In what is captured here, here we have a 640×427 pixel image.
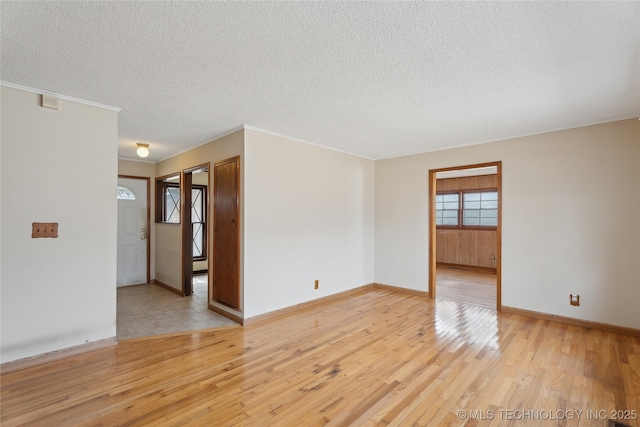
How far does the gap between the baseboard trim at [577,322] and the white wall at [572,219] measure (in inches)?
2.0

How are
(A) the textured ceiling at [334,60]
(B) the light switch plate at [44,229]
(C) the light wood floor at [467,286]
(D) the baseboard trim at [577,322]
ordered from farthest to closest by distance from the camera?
1. (C) the light wood floor at [467,286]
2. (D) the baseboard trim at [577,322]
3. (B) the light switch plate at [44,229]
4. (A) the textured ceiling at [334,60]

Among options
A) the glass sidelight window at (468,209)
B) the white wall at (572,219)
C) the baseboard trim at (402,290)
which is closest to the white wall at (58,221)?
the baseboard trim at (402,290)

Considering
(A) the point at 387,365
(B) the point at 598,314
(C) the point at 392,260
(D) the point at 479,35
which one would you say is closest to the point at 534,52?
(D) the point at 479,35

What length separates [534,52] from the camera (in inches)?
79.4

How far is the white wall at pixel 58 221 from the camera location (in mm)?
2498

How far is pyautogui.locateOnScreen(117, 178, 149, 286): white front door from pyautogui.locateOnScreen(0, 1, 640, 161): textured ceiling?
2.62 meters

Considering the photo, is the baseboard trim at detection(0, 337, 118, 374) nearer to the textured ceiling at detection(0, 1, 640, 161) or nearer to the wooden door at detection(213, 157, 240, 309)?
the wooden door at detection(213, 157, 240, 309)

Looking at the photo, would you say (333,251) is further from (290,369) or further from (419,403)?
(419,403)

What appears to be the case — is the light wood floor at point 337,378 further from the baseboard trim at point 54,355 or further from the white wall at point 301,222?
the white wall at point 301,222

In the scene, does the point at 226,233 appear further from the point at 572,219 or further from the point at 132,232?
the point at 572,219

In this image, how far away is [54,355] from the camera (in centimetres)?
267

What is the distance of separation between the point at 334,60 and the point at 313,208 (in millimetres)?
2663

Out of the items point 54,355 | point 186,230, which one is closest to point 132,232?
point 186,230

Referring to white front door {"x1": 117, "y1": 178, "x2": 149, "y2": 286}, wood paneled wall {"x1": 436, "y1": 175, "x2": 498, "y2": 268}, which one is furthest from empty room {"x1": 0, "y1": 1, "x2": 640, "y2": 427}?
wood paneled wall {"x1": 436, "y1": 175, "x2": 498, "y2": 268}
